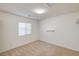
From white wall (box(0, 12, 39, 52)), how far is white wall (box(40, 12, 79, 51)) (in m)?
0.13

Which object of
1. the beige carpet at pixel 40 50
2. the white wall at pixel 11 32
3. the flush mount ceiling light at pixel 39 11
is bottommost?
the beige carpet at pixel 40 50

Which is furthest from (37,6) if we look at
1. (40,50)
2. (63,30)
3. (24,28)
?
(40,50)

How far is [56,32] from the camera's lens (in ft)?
3.84

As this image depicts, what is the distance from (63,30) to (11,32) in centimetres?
78

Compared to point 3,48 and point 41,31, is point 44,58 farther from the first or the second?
point 3,48

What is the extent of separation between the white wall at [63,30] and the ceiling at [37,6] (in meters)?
0.07

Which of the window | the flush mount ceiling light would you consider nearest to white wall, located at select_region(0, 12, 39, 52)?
the window

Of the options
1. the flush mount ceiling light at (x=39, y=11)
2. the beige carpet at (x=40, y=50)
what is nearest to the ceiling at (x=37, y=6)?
the flush mount ceiling light at (x=39, y=11)

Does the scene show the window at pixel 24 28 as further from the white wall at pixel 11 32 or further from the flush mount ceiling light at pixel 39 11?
the flush mount ceiling light at pixel 39 11

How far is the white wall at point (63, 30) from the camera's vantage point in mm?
1086

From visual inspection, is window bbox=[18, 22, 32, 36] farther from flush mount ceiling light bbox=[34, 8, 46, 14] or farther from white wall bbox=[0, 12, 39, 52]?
flush mount ceiling light bbox=[34, 8, 46, 14]

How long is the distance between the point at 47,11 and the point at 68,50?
63 centimetres

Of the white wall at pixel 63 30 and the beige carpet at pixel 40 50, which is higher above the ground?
the white wall at pixel 63 30

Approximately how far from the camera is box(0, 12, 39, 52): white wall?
110 centimetres
